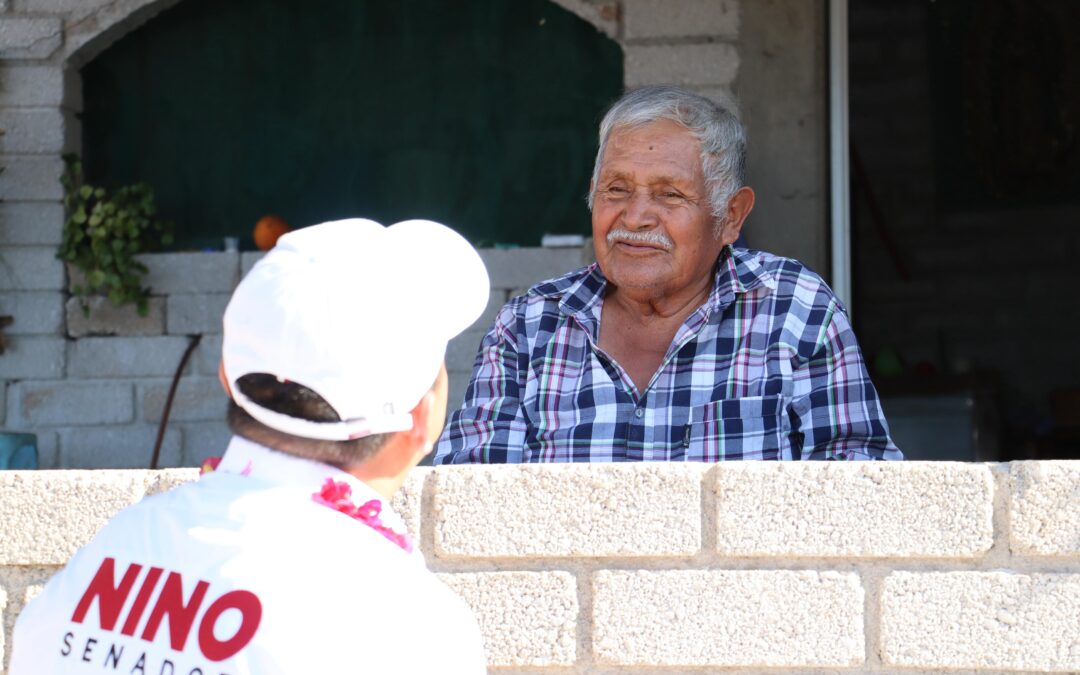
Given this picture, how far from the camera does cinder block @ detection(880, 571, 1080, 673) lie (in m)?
2.10

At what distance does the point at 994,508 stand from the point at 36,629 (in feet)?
4.58

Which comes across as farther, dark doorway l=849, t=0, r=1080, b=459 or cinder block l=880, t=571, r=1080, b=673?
dark doorway l=849, t=0, r=1080, b=459

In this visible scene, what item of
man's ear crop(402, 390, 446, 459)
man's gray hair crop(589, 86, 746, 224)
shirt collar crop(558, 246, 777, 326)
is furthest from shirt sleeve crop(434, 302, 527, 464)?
man's ear crop(402, 390, 446, 459)

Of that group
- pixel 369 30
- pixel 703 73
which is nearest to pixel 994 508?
pixel 703 73

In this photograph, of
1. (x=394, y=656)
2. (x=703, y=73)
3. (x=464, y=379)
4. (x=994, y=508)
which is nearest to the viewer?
(x=394, y=656)

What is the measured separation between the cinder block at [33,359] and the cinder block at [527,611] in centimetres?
282

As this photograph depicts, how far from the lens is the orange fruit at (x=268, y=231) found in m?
4.52

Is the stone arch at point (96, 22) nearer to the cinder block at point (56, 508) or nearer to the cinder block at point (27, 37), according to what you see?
the cinder block at point (27, 37)

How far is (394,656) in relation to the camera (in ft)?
3.89

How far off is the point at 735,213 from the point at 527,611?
1068mm

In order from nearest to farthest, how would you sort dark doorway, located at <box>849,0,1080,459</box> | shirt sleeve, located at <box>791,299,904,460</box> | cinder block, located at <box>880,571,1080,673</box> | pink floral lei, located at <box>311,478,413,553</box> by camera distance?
pink floral lei, located at <box>311,478,413,553</box>
cinder block, located at <box>880,571,1080,673</box>
shirt sleeve, located at <box>791,299,904,460</box>
dark doorway, located at <box>849,0,1080,459</box>

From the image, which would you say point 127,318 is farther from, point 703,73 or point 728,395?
point 728,395

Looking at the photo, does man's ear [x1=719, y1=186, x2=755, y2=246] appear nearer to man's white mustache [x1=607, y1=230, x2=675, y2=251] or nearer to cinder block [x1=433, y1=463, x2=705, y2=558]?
man's white mustache [x1=607, y1=230, x2=675, y2=251]

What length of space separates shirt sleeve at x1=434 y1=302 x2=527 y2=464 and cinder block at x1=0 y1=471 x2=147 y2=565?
0.62 meters
